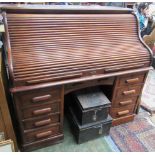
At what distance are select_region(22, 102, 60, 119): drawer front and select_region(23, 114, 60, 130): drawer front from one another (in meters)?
0.05

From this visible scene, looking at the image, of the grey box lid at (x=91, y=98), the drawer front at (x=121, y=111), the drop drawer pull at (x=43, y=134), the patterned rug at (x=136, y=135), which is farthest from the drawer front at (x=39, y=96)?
the patterned rug at (x=136, y=135)

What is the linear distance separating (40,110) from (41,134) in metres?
0.28

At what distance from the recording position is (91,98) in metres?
1.63

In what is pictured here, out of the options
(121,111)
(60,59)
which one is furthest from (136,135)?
(60,59)

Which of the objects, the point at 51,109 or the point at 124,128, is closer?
the point at 51,109

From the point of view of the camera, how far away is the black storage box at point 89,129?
1.65m

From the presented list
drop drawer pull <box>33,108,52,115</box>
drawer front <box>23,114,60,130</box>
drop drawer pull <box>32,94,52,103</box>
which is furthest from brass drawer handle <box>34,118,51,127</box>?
drop drawer pull <box>32,94,52,103</box>

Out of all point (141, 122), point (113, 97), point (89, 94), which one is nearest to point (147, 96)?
point (141, 122)

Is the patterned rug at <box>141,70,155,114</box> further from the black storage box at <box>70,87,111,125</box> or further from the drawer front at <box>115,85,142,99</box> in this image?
the black storage box at <box>70,87,111,125</box>

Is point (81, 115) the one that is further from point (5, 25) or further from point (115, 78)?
point (5, 25)

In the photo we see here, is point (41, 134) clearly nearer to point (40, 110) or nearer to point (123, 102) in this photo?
point (40, 110)

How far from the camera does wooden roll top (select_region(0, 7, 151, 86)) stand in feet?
4.20

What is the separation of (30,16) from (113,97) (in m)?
1.04

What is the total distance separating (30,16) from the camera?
4.50ft
